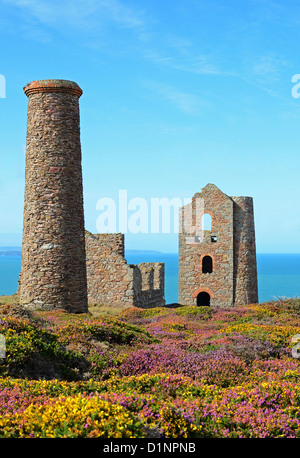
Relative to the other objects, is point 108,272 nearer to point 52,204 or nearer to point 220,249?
point 52,204

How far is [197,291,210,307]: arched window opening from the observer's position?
41781 mm

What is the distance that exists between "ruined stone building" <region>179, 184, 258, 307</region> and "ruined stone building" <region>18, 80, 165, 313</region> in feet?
61.8

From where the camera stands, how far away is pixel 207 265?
43.5 meters

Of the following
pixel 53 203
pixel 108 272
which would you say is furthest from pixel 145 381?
pixel 108 272

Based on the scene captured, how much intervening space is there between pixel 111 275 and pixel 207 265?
50.2 feet

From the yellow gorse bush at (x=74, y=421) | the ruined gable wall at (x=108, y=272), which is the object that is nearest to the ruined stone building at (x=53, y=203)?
the ruined gable wall at (x=108, y=272)

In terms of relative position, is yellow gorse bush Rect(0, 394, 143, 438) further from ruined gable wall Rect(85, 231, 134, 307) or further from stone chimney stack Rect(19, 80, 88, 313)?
ruined gable wall Rect(85, 231, 134, 307)

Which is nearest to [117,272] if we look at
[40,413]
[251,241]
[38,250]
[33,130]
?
[38,250]

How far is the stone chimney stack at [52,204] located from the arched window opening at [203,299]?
2063 centimetres

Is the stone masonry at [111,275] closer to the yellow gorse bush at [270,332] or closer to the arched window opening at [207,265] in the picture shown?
the arched window opening at [207,265]

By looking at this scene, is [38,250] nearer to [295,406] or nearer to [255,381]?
[255,381]

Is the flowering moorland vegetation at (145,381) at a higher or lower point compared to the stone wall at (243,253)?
lower

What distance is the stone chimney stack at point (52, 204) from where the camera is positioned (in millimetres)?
22031
